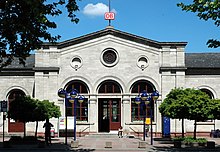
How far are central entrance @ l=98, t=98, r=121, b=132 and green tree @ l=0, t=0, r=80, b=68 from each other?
20.5 m

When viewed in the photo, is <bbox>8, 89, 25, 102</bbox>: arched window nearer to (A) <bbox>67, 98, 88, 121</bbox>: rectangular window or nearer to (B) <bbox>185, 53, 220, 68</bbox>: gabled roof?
(A) <bbox>67, 98, 88, 121</bbox>: rectangular window

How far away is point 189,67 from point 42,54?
13.5 meters

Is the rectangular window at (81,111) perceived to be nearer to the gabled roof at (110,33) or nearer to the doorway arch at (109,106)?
the doorway arch at (109,106)

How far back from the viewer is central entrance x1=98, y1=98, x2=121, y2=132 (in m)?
37.6

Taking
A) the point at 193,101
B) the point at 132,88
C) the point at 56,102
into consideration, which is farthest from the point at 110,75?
the point at 193,101

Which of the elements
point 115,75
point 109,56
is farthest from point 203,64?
point 109,56

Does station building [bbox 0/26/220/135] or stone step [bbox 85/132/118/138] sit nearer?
stone step [bbox 85/132/118/138]

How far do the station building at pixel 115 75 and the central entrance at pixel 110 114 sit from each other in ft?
0.30

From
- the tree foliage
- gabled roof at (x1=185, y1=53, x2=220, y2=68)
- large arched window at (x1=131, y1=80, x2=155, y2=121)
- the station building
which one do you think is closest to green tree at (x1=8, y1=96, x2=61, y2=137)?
the station building

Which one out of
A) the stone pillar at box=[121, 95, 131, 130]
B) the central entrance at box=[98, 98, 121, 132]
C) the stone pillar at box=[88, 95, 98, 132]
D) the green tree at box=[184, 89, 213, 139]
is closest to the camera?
the green tree at box=[184, 89, 213, 139]

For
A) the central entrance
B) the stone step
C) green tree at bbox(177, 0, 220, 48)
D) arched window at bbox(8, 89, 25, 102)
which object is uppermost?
green tree at bbox(177, 0, 220, 48)

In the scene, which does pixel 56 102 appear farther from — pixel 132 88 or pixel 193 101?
pixel 193 101

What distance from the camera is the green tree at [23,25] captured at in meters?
15.5

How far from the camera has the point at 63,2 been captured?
16.9 metres
